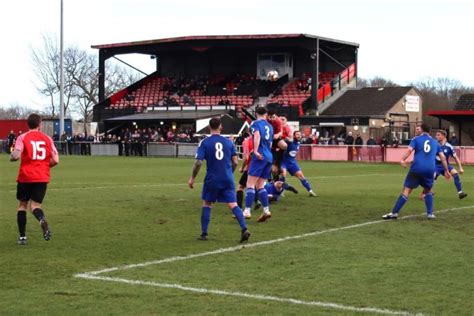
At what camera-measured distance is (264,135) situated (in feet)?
44.9

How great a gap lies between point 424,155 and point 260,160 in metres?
2.96

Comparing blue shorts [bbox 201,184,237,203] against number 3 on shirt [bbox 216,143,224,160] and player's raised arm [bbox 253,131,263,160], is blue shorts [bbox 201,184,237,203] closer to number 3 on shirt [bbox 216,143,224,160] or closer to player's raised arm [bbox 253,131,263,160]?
number 3 on shirt [bbox 216,143,224,160]

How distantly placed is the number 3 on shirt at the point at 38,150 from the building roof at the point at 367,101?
46.5 meters

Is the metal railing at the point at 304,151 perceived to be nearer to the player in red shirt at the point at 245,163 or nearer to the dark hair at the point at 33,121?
the player in red shirt at the point at 245,163

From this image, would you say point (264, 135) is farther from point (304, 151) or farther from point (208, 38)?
point (208, 38)

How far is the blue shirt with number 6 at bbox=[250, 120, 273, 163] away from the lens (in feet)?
44.5

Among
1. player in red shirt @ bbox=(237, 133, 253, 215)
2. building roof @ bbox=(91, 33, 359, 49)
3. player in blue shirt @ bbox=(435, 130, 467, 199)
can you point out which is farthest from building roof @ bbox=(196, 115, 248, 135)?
player in red shirt @ bbox=(237, 133, 253, 215)

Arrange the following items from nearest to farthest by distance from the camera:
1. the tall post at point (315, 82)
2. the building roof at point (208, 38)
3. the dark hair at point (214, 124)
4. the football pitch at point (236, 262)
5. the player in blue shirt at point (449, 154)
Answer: the football pitch at point (236, 262), the dark hair at point (214, 124), the player in blue shirt at point (449, 154), the tall post at point (315, 82), the building roof at point (208, 38)

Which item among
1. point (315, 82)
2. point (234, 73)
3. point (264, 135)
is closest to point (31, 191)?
point (264, 135)

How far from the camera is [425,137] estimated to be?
14.1m

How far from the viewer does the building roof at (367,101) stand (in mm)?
56875

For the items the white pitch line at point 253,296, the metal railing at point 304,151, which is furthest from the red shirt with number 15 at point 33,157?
the metal railing at point 304,151

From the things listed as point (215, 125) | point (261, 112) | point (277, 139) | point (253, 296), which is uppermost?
point (261, 112)

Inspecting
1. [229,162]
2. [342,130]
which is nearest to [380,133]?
[342,130]
